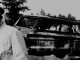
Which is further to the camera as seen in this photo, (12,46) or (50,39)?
(50,39)

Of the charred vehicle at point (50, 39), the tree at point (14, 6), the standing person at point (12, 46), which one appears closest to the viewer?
the standing person at point (12, 46)

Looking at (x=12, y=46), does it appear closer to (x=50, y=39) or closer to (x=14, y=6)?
(x=50, y=39)

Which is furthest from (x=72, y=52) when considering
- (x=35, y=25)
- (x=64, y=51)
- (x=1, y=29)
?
(x=1, y=29)

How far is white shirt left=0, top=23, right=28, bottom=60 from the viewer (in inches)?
97.6

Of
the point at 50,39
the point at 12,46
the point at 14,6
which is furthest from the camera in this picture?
the point at 14,6

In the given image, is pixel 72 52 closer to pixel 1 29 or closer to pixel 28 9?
pixel 1 29

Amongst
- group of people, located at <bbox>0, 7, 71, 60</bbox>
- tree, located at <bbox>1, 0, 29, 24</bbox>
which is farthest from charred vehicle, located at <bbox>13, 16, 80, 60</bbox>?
tree, located at <bbox>1, 0, 29, 24</bbox>

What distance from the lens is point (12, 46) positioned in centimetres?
251

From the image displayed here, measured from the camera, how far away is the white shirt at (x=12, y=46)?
2479 mm

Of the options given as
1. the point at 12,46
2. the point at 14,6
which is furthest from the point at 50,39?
the point at 14,6

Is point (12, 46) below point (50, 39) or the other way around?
the other way around

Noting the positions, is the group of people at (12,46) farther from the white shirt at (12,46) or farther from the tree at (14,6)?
the tree at (14,6)

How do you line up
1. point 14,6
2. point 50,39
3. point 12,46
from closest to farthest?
point 12,46
point 50,39
point 14,6

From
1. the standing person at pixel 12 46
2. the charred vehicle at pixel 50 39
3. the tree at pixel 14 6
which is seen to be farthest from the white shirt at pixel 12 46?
the tree at pixel 14 6
